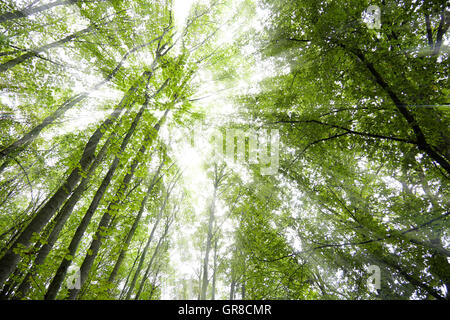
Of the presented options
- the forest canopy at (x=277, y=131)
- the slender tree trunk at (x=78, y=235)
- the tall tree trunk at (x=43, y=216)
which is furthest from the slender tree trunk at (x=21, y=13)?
the slender tree trunk at (x=78, y=235)

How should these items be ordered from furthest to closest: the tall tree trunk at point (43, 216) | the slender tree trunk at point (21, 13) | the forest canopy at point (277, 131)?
the slender tree trunk at point (21, 13), the tall tree trunk at point (43, 216), the forest canopy at point (277, 131)

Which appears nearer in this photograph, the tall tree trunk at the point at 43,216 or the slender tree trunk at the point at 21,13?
the tall tree trunk at the point at 43,216

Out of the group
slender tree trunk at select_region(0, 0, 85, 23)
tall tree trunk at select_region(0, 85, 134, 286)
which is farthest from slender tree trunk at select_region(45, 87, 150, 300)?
slender tree trunk at select_region(0, 0, 85, 23)

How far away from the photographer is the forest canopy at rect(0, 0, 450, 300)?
2.41 m

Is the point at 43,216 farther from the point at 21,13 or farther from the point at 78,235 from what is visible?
the point at 21,13

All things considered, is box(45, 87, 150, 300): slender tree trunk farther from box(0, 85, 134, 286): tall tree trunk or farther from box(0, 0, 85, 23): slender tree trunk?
box(0, 0, 85, 23): slender tree trunk

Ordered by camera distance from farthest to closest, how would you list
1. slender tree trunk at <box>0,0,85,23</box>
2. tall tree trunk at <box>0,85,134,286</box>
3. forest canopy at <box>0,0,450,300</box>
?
slender tree trunk at <box>0,0,85,23</box>, tall tree trunk at <box>0,85,134,286</box>, forest canopy at <box>0,0,450,300</box>

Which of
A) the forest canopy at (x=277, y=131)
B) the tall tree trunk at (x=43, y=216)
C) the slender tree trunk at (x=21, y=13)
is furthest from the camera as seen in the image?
the slender tree trunk at (x=21, y=13)

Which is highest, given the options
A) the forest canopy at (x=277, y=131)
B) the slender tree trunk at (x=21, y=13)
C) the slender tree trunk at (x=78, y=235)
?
the slender tree trunk at (x=21, y=13)

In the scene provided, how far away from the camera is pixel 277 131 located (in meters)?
3.75

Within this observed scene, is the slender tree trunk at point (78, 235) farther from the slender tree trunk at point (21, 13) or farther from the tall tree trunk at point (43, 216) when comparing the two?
the slender tree trunk at point (21, 13)

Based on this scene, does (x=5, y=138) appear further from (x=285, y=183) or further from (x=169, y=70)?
(x=285, y=183)

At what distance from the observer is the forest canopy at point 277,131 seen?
7.92ft
